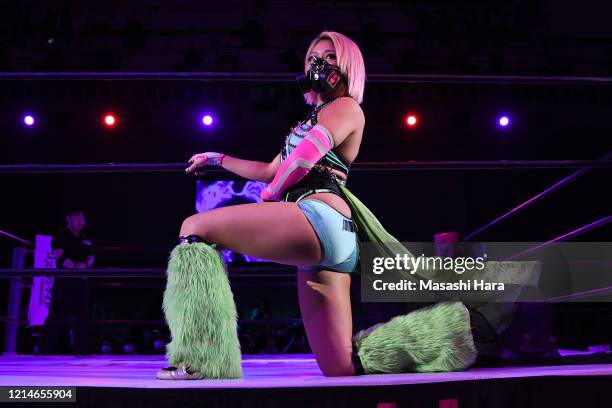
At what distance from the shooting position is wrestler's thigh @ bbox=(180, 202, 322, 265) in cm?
162

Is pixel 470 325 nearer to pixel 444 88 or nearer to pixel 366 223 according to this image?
pixel 366 223

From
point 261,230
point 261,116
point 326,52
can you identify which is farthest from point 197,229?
point 261,116

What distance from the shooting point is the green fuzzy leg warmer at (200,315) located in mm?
1517

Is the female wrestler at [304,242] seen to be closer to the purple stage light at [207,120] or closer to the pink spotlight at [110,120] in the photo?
the purple stage light at [207,120]

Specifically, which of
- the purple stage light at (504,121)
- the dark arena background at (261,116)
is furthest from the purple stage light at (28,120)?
the purple stage light at (504,121)

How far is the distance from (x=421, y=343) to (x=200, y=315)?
633mm

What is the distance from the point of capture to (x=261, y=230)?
5.36 feet

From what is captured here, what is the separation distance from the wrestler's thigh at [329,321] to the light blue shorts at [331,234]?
0.04 metres

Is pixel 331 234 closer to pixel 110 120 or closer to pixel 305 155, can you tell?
pixel 305 155

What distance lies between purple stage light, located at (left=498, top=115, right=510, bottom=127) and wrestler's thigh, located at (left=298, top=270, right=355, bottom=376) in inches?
323

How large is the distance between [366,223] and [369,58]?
26.1 feet

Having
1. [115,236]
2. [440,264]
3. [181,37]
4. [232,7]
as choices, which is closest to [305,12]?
[232,7]

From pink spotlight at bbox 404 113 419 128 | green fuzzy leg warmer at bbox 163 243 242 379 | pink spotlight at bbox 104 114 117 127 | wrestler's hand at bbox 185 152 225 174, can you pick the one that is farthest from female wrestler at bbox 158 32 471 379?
pink spotlight at bbox 104 114 117 127

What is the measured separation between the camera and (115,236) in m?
9.81
